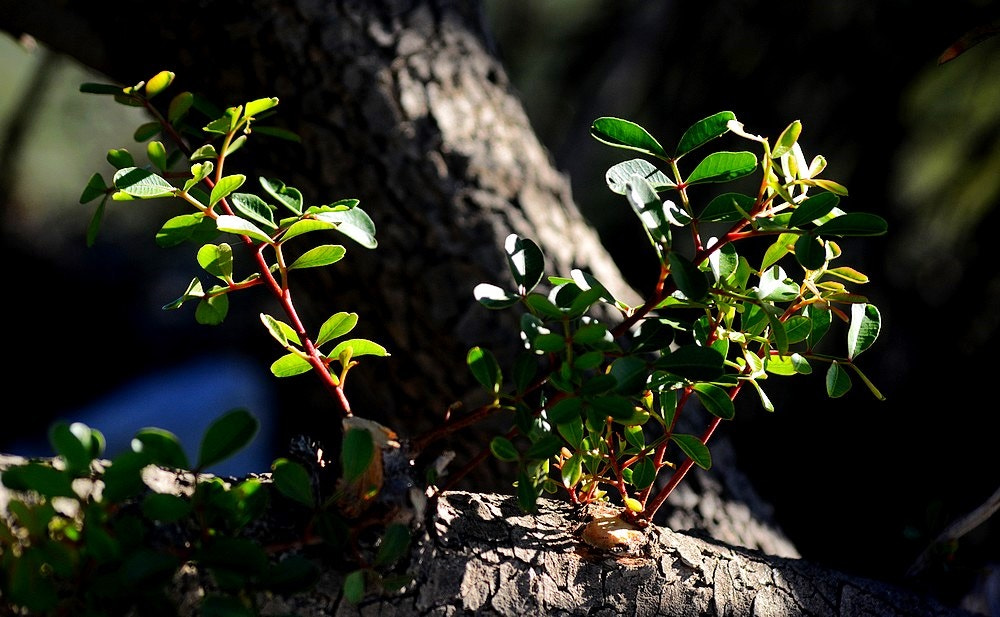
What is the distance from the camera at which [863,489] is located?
1.64 m

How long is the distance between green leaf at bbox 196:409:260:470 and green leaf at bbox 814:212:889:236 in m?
0.26

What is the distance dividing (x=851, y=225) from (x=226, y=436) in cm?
28

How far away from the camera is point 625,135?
1.24ft

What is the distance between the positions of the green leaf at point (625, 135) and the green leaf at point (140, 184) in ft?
0.66

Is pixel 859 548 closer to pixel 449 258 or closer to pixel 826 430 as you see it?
pixel 826 430

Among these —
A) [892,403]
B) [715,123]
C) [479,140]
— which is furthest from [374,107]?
[892,403]

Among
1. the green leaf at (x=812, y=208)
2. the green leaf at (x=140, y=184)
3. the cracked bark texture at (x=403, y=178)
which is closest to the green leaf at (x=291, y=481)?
the green leaf at (x=140, y=184)

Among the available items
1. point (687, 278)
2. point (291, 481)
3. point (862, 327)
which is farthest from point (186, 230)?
point (862, 327)

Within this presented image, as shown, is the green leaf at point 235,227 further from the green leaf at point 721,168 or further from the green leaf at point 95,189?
the green leaf at point 721,168

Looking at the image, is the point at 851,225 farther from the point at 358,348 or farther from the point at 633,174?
the point at 358,348

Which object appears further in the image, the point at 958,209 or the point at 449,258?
the point at 958,209

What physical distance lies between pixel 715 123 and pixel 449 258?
18.1 inches

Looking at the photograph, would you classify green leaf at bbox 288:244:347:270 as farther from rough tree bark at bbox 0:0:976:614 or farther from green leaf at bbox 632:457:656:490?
rough tree bark at bbox 0:0:976:614

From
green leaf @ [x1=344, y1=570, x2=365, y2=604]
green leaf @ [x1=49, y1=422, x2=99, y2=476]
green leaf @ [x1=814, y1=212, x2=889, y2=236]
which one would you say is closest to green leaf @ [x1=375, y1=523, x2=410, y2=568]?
green leaf @ [x1=344, y1=570, x2=365, y2=604]
